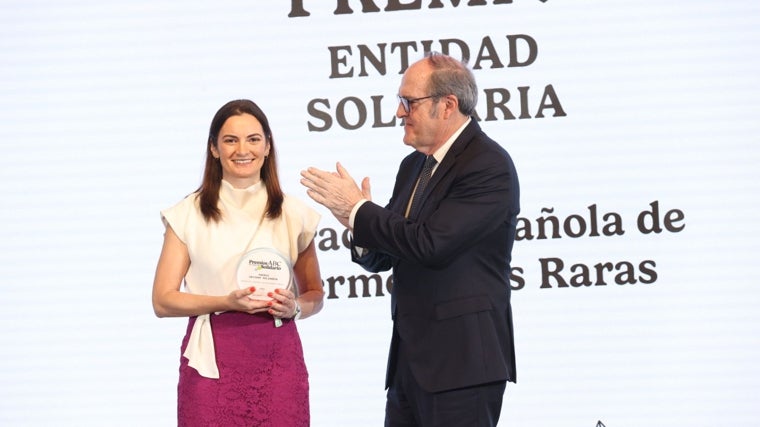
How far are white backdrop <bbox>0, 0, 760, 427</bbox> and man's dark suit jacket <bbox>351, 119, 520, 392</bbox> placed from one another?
50.9 inches

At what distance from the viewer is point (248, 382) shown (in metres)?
2.38

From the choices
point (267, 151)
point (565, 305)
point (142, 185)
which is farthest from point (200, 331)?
point (565, 305)

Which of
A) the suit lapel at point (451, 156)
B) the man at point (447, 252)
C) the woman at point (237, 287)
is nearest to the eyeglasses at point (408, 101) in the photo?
the man at point (447, 252)

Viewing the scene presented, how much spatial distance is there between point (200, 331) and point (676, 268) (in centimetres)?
216

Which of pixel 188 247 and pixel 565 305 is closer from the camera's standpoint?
pixel 188 247

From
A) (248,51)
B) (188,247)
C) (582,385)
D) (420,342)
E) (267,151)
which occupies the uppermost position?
(248,51)

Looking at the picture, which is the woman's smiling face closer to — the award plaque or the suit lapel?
the award plaque

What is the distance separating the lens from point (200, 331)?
2.42 m

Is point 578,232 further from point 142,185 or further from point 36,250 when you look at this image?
point 36,250

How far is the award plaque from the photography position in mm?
2303

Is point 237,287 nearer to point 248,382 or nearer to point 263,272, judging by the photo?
point 263,272

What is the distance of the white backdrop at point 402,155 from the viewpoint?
12.3 feet

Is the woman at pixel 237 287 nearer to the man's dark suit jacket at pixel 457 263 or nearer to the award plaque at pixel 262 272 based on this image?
the award plaque at pixel 262 272

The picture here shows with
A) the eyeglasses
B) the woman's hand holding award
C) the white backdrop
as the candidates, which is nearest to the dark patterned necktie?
the eyeglasses
